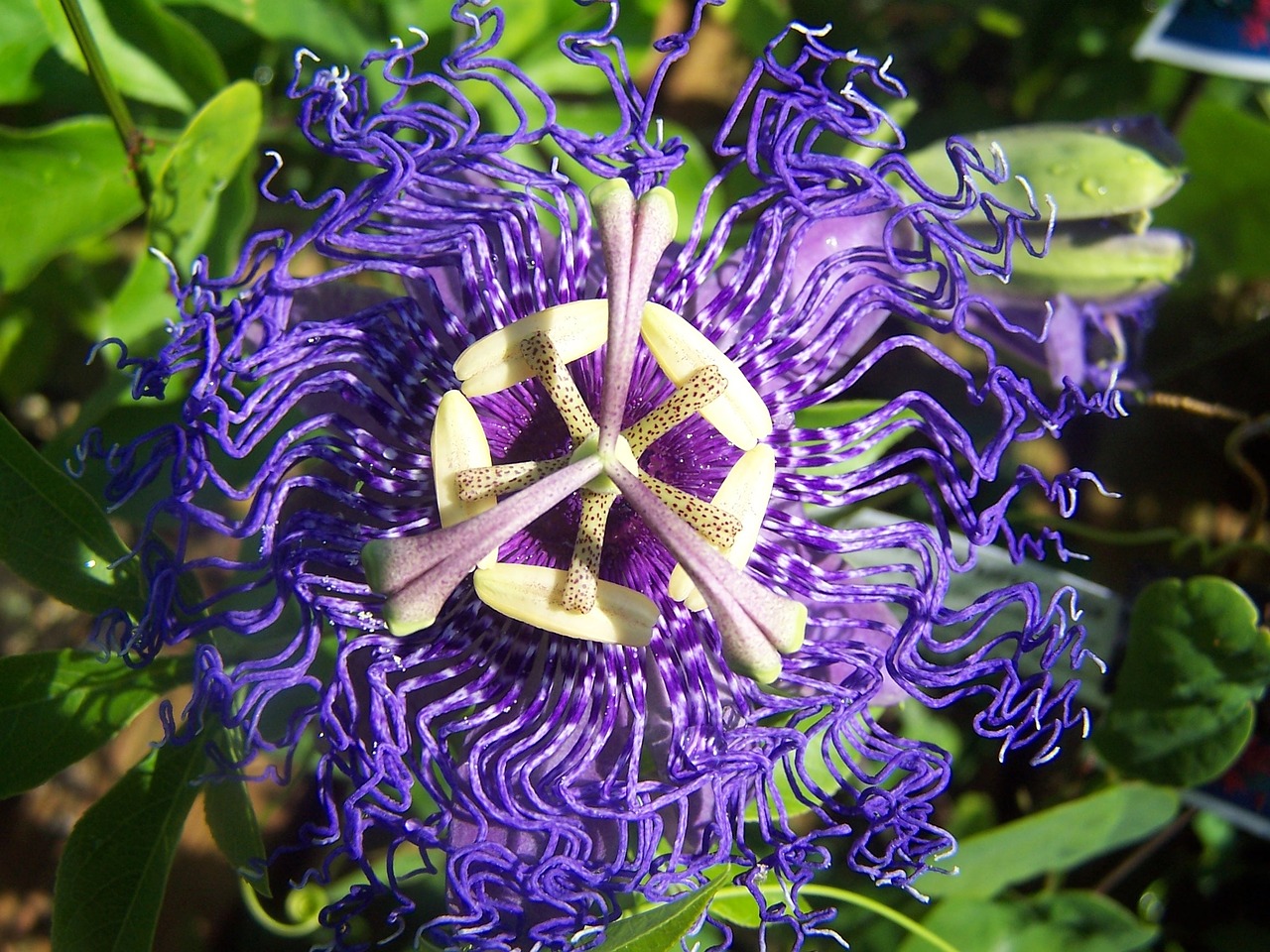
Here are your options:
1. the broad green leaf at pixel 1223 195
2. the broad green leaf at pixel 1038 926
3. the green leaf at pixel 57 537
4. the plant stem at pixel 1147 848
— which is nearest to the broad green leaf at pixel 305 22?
the green leaf at pixel 57 537

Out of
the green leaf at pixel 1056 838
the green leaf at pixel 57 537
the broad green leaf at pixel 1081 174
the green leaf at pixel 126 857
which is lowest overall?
the green leaf at pixel 1056 838

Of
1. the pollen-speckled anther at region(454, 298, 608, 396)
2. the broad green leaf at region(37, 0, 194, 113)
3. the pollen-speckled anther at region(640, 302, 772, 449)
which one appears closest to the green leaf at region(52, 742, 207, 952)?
the pollen-speckled anther at region(454, 298, 608, 396)

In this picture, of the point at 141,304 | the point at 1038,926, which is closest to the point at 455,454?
the point at 141,304

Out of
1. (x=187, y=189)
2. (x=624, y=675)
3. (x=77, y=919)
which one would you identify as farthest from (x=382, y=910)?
(x=187, y=189)

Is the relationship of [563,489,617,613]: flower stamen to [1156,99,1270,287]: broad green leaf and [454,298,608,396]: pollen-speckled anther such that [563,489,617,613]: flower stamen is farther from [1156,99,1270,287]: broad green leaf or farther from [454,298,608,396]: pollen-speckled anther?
[1156,99,1270,287]: broad green leaf

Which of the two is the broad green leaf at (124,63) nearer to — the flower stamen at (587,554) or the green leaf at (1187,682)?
the flower stamen at (587,554)

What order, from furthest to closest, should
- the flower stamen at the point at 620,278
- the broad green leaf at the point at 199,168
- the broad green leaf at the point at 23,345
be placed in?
the broad green leaf at the point at 23,345, the broad green leaf at the point at 199,168, the flower stamen at the point at 620,278
